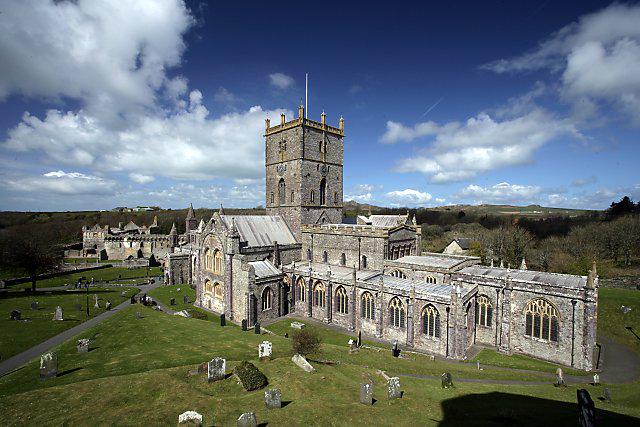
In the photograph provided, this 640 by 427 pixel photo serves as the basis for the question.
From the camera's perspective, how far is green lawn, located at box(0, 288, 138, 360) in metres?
25.4

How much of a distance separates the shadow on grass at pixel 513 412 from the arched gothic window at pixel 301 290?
20928 millimetres

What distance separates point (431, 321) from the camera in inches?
1060

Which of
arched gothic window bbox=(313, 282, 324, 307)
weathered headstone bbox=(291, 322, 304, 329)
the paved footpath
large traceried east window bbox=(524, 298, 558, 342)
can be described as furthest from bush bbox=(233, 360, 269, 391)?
large traceried east window bbox=(524, 298, 558, 342)

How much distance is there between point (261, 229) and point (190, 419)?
27.9m

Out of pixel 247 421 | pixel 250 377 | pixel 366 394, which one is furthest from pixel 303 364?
pixel 247 421

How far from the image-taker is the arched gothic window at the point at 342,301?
3269 cm

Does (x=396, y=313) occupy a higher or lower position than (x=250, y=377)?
lower

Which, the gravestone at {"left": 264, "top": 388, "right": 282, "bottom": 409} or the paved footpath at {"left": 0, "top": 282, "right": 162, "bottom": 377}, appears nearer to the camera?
the gravestone at {"left": 264, "top": 388, "right": 282, "bottom": 409}

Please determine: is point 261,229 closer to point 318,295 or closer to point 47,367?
point 318,295

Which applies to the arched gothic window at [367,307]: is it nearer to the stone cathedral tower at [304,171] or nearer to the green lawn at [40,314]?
the stone cathedral tower at [304,171]

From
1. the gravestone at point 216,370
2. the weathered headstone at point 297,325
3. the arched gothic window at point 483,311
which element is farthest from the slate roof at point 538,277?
the gravestone at point 216,370

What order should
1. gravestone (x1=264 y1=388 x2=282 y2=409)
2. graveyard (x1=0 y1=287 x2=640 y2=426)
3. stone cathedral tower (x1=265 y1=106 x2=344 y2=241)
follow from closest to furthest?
graveyard (x1=0 y1=287 x2=640 y2=426) → gravestone (x1=264 y1=388 x2=282 y2=409) → stone cathedral tower (x1=265 y1=106 x2=344 y2=241)

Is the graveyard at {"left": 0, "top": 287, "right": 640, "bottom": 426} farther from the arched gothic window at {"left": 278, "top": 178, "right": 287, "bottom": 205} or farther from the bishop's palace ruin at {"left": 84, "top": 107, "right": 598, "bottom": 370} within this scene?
the arched gothic window at {"left": 278, "top": 178, "right": 287, "bottom": 205}

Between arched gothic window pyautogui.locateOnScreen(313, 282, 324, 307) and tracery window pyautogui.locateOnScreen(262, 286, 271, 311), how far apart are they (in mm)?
5192
